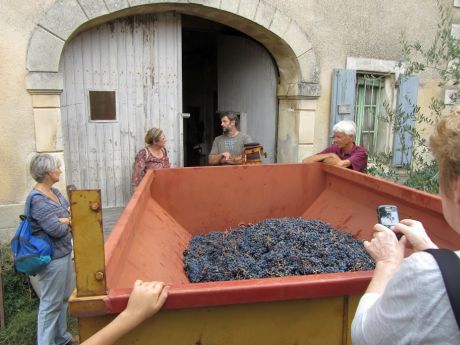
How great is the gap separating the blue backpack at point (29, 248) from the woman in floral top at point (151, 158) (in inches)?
58.3

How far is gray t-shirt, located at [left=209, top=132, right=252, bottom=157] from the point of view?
14.4 ft

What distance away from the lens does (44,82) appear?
12.6ft

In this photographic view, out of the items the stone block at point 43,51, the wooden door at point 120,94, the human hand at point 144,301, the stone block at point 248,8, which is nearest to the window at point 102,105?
the wooden door at point 120,94

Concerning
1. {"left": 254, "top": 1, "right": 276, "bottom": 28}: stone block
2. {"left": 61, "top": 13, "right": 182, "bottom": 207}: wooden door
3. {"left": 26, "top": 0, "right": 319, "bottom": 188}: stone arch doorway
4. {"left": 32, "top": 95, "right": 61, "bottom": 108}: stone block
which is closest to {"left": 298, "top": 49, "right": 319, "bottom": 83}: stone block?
{"left": 26, "top": 0, "right": 319, "bottom": 188}: stone arch doorway

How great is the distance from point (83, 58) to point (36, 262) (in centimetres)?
252

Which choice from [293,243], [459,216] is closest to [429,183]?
[293,243]

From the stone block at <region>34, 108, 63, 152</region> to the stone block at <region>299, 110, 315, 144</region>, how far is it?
292 centimetres

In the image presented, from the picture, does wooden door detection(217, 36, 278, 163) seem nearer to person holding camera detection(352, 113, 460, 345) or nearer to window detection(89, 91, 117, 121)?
window detection(89, 91, 117, 121)

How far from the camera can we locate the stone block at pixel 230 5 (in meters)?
4.43

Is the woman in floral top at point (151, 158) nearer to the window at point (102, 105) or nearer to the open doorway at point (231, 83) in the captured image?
the window at point (102, 105)

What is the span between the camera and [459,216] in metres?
0.94

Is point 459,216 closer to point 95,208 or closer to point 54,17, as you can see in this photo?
point 95,208

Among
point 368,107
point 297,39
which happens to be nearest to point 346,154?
point 297,39

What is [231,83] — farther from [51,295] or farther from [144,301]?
[144,301]
